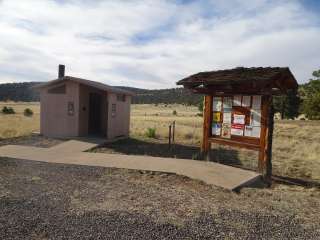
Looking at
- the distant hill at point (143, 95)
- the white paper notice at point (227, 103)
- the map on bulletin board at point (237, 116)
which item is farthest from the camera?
the distant hill at point (143, 95)

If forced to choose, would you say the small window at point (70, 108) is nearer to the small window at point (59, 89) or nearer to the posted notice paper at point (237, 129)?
the small window at point (59, 89)

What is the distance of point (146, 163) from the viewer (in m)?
10.0

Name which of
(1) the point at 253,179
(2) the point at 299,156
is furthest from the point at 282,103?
(1) the point at 253,179

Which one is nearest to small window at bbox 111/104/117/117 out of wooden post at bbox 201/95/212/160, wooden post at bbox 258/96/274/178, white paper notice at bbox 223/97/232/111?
wooden post at bbox 201/95/212/160

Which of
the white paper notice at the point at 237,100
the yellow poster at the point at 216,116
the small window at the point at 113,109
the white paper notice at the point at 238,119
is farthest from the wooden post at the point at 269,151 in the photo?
the small window at the point at 113,109

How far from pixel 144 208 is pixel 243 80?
4.99 metres

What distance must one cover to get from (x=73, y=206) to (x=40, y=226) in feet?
3.22

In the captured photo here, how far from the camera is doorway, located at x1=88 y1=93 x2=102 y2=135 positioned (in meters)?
17.8

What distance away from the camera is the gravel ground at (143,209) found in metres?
4.91

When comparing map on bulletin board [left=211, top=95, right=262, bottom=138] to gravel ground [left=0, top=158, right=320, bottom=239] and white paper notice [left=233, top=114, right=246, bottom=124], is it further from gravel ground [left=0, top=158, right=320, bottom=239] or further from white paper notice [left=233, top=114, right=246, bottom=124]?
gravel ground [left=0, top=158, right=320, bottom=239]

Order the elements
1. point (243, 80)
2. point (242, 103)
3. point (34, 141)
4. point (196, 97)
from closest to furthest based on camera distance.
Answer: point (243, 80) → point (242, 103) → point (34, 141) → point (196, 97)

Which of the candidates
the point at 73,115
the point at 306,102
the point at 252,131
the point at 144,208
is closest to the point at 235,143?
the point at 252,131

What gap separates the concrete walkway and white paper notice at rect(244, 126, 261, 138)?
1101 mm

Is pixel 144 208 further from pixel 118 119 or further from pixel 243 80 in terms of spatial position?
pixel 118 119
